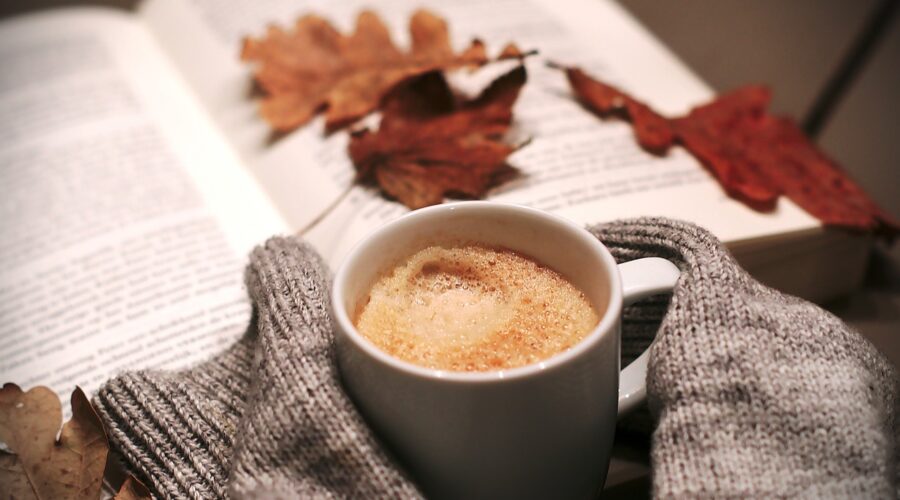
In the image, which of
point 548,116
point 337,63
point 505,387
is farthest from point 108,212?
point 505,387

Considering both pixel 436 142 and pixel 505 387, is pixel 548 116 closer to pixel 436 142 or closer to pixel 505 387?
pixel 436 142

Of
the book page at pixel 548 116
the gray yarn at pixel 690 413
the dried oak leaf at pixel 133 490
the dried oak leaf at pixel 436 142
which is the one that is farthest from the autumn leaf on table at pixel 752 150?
the dried oak leaf at pixel 133 490

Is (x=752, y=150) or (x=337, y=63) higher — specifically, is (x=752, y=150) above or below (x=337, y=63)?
above

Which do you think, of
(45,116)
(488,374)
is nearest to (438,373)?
(488,374)

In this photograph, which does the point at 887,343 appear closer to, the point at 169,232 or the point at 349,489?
the point at 349,489

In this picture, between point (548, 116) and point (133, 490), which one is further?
point (548, 116)

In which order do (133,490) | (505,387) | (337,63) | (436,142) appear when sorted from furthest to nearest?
(337,63)
(436,142)
(133,490)
(505,387)

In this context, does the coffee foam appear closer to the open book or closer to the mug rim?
the mug rim
